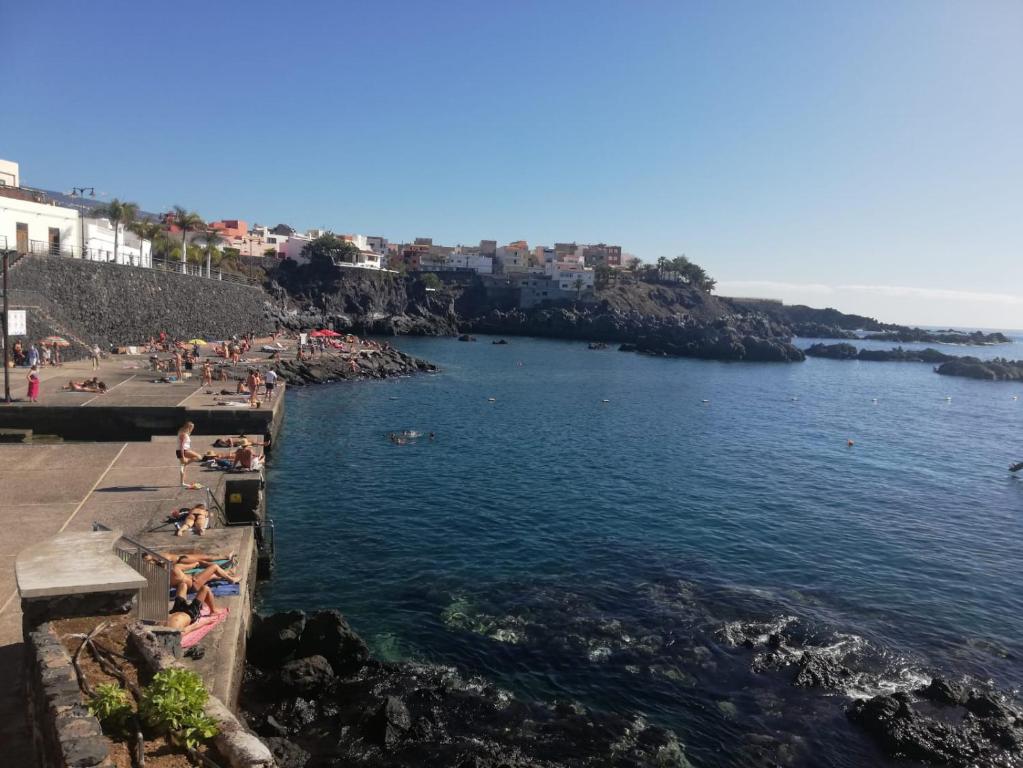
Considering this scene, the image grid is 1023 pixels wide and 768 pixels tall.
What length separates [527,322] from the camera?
136 meters

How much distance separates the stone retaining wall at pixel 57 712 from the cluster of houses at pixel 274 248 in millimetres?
38133

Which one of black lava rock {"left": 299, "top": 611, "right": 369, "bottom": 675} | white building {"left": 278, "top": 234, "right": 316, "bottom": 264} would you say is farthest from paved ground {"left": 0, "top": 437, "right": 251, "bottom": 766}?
white building {"left": 278, "top": 234, "right": 316, "bottom": 264}

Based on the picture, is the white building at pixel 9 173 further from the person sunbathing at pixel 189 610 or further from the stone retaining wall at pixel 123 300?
the person sunbathing at pixel 189 610

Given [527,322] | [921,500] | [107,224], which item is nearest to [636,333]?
[527,322]

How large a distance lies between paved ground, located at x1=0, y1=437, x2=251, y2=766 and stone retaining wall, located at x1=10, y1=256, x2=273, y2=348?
21641 mm

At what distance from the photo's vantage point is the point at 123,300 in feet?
156

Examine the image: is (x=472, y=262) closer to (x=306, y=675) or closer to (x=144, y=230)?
(x=144, y=230)

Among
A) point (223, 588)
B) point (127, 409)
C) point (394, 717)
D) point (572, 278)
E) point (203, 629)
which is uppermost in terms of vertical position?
point (572, 278)

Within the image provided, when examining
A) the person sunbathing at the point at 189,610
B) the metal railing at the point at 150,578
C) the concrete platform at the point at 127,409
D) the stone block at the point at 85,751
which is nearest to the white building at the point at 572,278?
the concrete platform at the point at 127,409

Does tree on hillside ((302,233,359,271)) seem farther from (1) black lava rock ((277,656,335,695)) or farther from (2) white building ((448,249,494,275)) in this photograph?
(1) black lava rock ((277,656,335,695))

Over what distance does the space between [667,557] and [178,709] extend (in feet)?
57.4

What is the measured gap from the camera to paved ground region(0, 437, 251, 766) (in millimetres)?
10969

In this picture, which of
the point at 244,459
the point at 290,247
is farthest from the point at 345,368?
the point at 290,247

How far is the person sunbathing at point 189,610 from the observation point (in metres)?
10.8
